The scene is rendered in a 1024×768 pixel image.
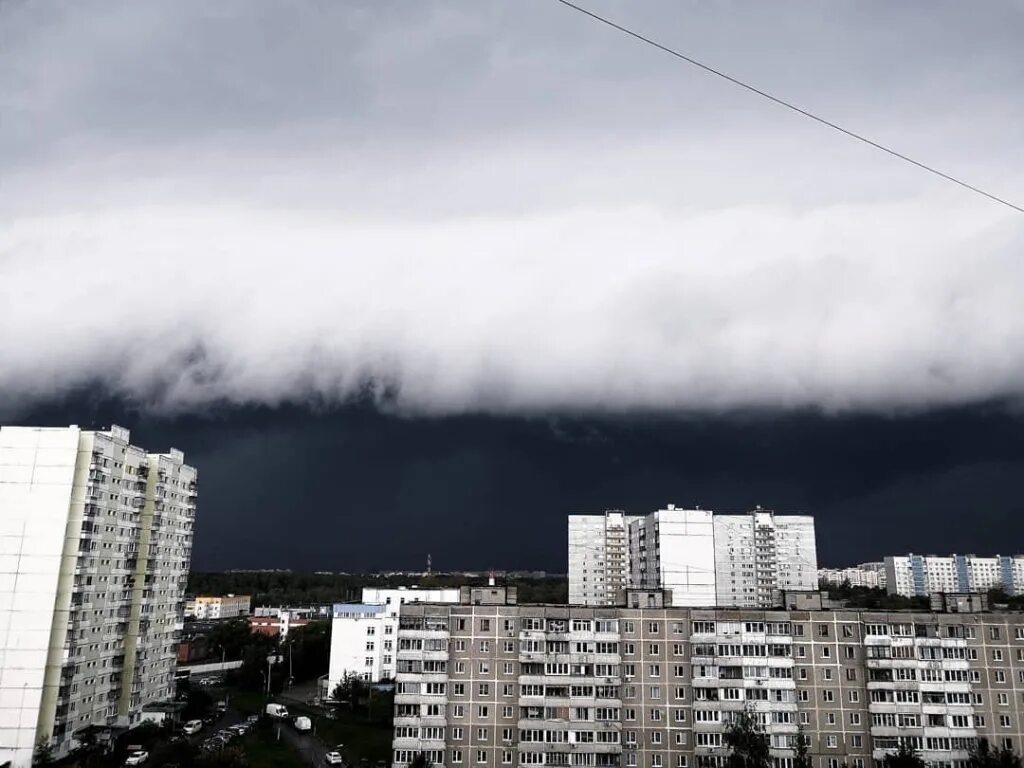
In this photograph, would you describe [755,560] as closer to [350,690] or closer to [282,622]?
[350,690]

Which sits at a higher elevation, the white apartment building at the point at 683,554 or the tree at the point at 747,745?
the white apartment building at the point at 683,554

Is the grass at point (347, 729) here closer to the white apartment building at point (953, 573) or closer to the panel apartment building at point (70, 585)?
the panel apartment building at point (70, 585)

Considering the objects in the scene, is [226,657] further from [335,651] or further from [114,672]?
[114,672]

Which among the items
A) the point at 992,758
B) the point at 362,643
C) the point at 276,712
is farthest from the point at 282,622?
the point at 992,758

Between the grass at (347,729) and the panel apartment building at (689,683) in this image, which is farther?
the grass at (347,729)

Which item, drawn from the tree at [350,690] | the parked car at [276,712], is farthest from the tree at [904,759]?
the parked car at [276,712]

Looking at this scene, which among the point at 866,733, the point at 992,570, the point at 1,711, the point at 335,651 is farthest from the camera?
the point at 992,570

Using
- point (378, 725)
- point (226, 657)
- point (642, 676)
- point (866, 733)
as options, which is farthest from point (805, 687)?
point (226, 657)
